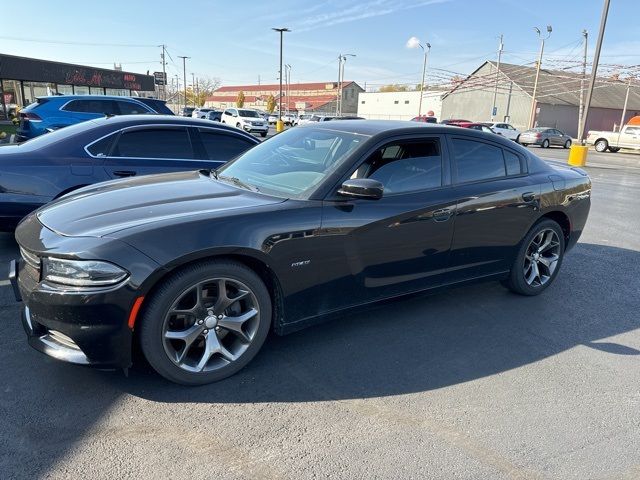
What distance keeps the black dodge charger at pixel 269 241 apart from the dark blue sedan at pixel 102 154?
1.55 meters

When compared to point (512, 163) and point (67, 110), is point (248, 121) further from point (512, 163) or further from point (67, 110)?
point (512, 163)

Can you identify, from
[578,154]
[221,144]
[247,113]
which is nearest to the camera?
[221,144]

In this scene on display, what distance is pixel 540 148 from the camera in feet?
106

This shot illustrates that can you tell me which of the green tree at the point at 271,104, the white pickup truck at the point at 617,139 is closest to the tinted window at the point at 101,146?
the white pickup truck at the point at 617,139

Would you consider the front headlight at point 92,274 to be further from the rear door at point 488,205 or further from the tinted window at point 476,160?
the tinted window at point 476,160

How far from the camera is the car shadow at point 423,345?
9.70ft

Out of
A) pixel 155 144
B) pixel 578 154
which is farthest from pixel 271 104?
pixel 155 144

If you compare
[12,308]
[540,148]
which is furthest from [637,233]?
[540,148]

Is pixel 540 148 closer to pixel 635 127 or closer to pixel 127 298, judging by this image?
pixel 635 127

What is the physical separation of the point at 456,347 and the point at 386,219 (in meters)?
1.10

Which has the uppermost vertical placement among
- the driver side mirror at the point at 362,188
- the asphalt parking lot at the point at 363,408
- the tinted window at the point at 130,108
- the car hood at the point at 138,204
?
the tinted window at the point at 130,108

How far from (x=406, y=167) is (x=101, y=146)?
343 cm

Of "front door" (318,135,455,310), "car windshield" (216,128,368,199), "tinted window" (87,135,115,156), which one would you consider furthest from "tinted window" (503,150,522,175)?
"tinted window" (87,135,115,156)

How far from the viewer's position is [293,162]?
3764 mm
